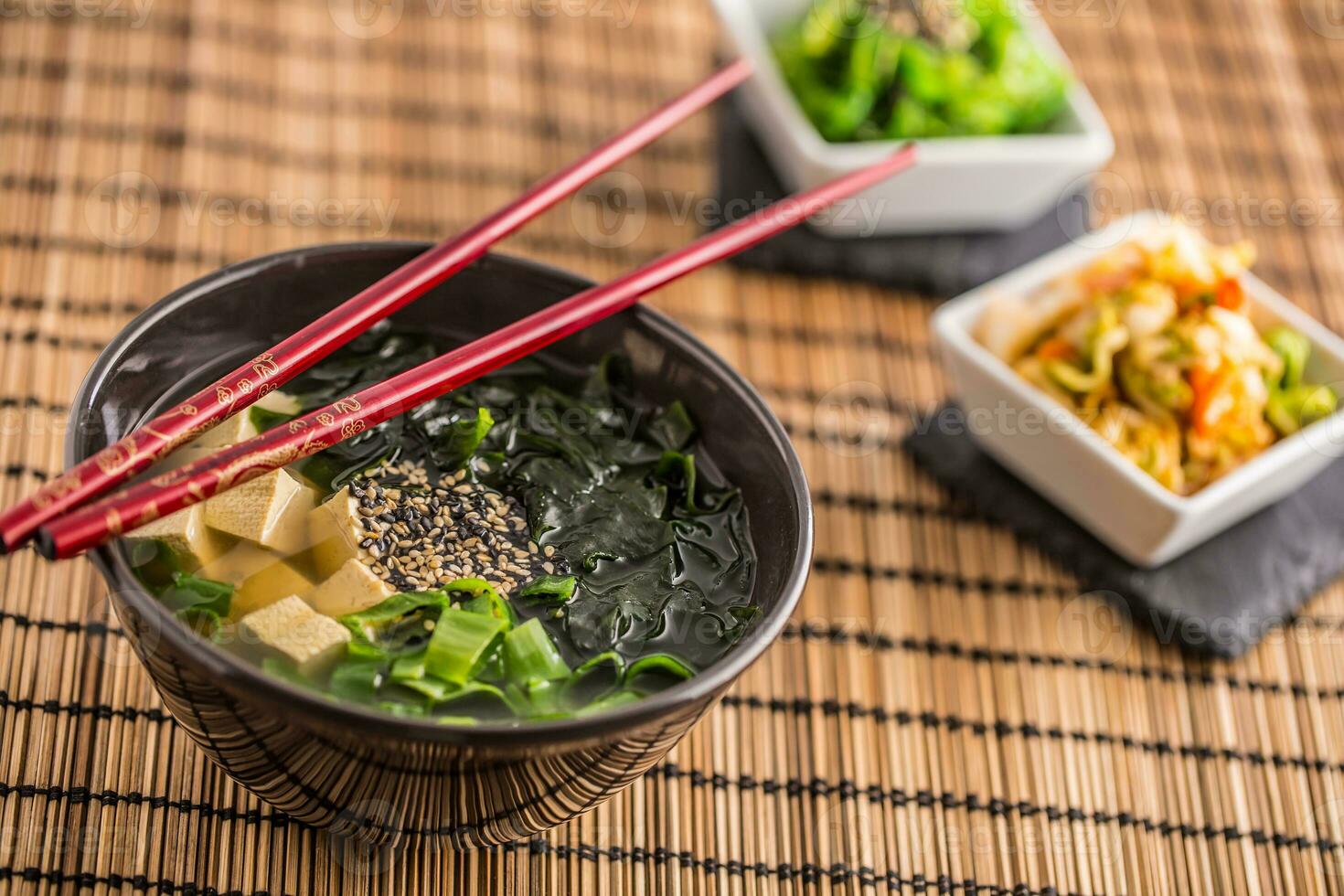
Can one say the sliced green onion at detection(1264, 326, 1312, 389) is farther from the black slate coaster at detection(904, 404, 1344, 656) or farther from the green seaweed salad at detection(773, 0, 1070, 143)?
the green seaweed salad at detection(773, 0, 1070, 143)

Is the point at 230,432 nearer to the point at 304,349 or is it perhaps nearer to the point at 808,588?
the point at 304,349

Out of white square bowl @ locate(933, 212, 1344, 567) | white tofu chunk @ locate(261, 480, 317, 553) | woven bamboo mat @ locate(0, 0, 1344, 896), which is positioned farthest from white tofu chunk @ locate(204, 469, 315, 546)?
white square bowl @ locate(933, 212, 1344, 567)

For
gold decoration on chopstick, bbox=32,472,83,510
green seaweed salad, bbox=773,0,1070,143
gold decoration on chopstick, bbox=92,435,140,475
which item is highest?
green seaweed salad, bbox=773,0,1070,143

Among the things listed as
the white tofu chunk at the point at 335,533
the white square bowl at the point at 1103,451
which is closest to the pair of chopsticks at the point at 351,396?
the white tofu chunk at the point at 335,533

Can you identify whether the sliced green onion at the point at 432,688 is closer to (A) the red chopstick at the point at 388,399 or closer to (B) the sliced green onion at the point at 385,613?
(B) the sliced green onion at the point at 385,613

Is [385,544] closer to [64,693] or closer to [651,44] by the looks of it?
[64,693]

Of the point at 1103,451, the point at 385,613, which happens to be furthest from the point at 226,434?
the point at 1103,451
